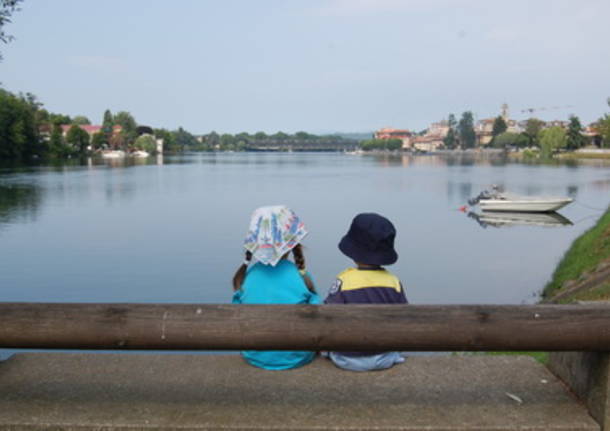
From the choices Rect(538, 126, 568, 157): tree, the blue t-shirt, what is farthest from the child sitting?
Rect(538, 126, 568, 157): tree

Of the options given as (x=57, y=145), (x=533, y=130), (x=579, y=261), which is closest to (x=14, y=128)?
(x=57, y=145)

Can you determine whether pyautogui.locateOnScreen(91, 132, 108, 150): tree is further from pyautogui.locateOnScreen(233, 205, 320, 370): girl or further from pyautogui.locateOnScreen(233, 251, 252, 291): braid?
pyautogui.locateOnScreen(233, 205, 320, 370): girl

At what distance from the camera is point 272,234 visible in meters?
3.80

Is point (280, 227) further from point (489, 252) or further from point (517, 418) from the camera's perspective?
point (489, 252)

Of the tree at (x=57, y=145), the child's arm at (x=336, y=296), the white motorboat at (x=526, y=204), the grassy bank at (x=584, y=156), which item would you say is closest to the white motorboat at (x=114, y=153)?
the tree at (x=57, y=145)

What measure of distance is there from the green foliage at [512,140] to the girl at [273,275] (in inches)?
7478

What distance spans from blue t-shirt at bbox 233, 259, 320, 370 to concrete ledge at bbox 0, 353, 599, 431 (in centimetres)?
7

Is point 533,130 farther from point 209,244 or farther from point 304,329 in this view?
point 304,329

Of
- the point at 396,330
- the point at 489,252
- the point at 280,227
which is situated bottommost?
the point at 489,252

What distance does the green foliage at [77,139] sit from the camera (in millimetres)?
123438

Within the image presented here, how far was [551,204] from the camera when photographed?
33250mm

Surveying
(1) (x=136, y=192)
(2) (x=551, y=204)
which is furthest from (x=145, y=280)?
(1) (x=136, y=192)

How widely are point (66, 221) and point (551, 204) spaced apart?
1004 inches

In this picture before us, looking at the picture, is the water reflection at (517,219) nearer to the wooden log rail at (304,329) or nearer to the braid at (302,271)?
the braid at (302,271)
